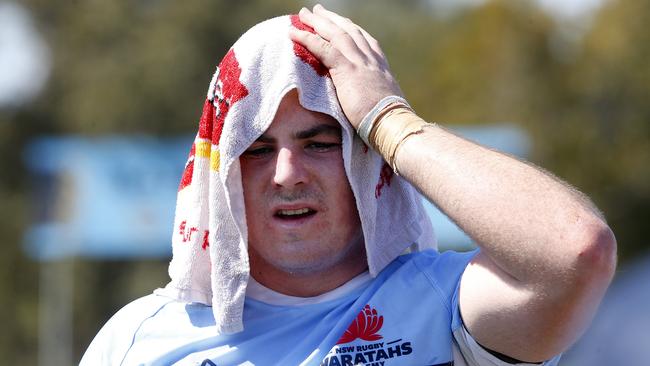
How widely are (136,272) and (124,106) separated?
3.78m

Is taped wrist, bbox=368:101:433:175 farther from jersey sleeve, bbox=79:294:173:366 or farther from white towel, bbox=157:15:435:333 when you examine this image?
jersey sleeve, bbox=79:294:173:366

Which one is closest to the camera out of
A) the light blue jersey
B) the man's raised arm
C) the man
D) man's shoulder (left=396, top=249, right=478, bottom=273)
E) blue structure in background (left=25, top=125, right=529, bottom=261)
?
the man's raised arm

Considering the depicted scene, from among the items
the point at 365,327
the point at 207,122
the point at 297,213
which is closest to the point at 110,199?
the point at 207,122

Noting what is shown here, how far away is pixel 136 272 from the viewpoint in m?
28.3

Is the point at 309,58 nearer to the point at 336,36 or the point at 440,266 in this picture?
the point at 336,36

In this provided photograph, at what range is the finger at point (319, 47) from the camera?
3.54m

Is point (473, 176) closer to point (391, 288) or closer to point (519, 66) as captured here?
point (391, 288)

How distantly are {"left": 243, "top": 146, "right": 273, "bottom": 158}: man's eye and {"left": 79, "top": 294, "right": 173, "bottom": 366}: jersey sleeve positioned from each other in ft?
1.76

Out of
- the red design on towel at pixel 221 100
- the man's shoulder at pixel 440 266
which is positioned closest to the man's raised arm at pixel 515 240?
the man's shoulder at pixel 440 266

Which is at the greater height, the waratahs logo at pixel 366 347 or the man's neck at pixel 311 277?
the man's neck at pixel 311 277

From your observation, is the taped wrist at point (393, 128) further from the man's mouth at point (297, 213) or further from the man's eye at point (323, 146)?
the man's mouth at point (297, 213)

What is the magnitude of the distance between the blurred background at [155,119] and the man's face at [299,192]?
5329 mm

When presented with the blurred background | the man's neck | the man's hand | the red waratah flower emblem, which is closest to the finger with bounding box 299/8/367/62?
the man's hand

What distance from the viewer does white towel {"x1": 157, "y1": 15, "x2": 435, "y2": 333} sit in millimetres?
3549
